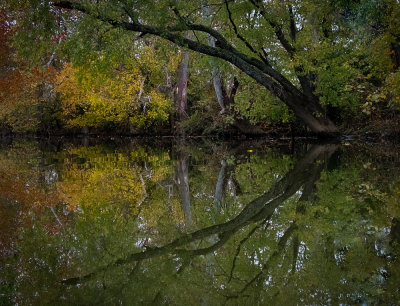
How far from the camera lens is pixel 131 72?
90.6 ft

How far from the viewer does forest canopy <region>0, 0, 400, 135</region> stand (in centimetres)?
1109

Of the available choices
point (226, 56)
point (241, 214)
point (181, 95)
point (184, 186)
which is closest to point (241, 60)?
point (226, 56)

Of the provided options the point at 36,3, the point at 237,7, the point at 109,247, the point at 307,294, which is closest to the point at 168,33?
the point at 36,3

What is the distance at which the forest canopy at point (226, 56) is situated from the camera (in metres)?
11.1

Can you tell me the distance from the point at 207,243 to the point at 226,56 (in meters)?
10.9

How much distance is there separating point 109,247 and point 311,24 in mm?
14845

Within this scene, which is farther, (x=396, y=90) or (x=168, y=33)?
(x=396, y=90)

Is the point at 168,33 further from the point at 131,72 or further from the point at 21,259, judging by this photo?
the point at 131,72

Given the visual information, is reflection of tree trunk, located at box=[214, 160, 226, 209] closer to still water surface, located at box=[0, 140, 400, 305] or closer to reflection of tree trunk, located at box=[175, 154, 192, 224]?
still water surface, located at box=[0, 140, 400, 305]

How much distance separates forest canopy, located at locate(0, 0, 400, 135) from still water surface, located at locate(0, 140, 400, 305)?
629 cm

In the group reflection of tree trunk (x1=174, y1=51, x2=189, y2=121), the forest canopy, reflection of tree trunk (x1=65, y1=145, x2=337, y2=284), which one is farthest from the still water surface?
reflection of tree trunk (x1=174, y1=51, x2=189, y2=121)

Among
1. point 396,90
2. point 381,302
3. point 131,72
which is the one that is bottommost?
point 381,302

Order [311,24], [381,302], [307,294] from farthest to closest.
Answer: [311,24]
[307,294]
[381,302]

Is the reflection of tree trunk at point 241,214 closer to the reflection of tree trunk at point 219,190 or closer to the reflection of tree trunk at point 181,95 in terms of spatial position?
the reflection of tree trunk at point 219,190
